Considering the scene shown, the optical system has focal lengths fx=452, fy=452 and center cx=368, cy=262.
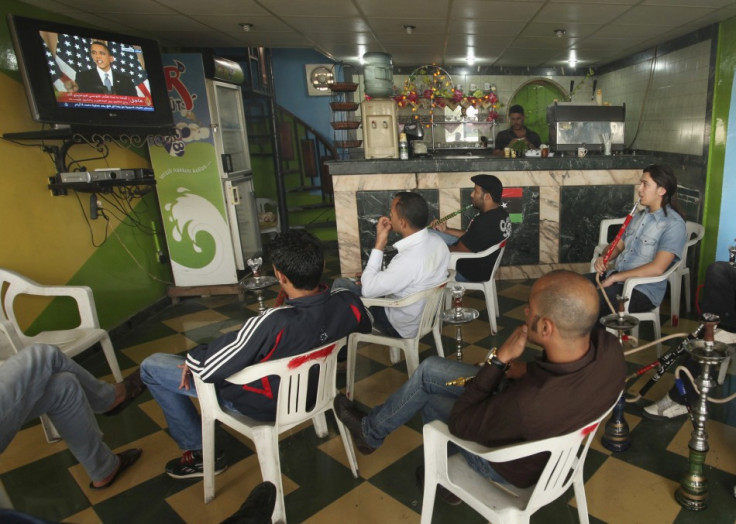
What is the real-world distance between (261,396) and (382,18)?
11.7ft

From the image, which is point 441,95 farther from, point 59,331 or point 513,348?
point 513,348

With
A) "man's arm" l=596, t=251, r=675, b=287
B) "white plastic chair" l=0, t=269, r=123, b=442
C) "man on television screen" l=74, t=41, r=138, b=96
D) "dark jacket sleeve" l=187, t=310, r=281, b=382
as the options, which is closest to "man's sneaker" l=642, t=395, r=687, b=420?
"man's arm" l=596, t=251, r=675, b=287

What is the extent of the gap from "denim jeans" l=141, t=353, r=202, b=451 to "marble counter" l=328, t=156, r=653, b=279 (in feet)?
8.47

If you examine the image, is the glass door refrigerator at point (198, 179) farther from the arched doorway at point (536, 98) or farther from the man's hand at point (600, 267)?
the arched doorway at point (536, 98)

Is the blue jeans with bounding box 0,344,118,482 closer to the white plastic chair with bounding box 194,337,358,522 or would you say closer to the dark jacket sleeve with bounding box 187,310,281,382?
the white plastic chair with bounding box 194,337,358,522

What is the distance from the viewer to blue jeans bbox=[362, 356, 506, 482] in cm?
163

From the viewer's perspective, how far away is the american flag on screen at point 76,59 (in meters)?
2.82

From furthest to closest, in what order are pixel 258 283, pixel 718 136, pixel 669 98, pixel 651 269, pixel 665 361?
pixel 669 98 → pixel 718 136 → pixel 651 269 → pixel 258 283 → pixel 665 361

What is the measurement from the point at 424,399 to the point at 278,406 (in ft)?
1.75

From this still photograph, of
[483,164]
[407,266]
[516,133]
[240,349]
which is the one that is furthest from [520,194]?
[240,349]

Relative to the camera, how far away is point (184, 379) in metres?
1.69

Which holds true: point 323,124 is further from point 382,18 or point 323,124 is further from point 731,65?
point 731,65

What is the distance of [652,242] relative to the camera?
2590 mm

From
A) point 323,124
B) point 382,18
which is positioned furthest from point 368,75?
point 323,124
